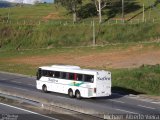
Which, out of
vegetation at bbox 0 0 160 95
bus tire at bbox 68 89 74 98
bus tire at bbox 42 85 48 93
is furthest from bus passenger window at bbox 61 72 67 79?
vegetation at bbox 0 0 160 95

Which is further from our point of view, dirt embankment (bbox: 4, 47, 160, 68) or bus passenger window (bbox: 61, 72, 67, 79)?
dirt embankment (bbox: 4, 47, 160, 68)

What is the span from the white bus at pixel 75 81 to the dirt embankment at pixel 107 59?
66.2ft

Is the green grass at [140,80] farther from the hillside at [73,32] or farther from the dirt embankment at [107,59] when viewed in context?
the hillside at [73,32]

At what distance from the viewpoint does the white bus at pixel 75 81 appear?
3612 cm

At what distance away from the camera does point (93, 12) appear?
11988 cm

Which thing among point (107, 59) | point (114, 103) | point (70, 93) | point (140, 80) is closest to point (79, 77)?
point (70, 93)

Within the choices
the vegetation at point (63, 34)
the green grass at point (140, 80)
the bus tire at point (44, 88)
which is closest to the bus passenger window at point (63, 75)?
the bus tire at point (44, 88)

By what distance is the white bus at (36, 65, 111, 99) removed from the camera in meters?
36.1

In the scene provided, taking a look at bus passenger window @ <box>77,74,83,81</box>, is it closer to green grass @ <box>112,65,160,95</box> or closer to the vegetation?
green grass @ <box>112,65,160,95</box>

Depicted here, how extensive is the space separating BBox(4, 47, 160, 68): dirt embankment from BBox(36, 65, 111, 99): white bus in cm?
2019

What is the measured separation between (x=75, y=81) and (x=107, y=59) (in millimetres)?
30239

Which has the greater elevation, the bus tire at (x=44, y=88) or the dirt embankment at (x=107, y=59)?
the dirt embankment at (x=107, y=59)

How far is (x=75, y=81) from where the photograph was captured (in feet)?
124

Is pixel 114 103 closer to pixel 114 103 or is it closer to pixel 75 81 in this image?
pixel 114 103
